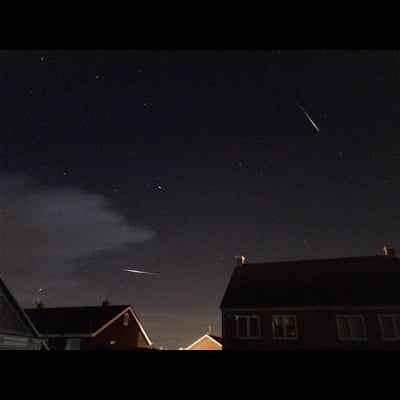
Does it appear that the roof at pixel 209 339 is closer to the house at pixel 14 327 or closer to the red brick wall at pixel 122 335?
the red brick wall at pixel 122 335

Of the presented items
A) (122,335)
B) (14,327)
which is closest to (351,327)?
(14,327)

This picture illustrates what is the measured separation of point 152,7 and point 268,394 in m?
1.74

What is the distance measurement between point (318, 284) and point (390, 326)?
5416mm

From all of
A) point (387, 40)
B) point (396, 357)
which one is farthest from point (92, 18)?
point (396, 357)

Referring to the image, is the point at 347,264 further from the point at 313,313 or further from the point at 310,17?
the point at 310,17

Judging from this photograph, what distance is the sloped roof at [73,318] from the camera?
91.5 feet

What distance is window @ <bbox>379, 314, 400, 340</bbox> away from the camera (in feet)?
69.1

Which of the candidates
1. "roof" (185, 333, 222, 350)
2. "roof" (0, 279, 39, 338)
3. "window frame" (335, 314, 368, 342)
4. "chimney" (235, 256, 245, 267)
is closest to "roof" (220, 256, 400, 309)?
"window frame" (335, 314, 368, 342)

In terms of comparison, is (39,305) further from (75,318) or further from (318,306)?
(318,306)

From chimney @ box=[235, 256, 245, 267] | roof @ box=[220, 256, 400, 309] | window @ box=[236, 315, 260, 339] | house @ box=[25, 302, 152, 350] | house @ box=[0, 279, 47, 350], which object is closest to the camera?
house @ box=[0, 279, 47, 350]

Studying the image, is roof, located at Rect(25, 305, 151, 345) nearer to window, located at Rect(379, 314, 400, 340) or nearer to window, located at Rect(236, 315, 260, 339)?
window, located at Rect(236, 315, 260, 339)

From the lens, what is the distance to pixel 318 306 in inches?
907

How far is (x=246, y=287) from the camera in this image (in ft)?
89.2

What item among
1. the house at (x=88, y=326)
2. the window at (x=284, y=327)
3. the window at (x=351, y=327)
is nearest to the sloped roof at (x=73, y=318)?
the house at (x=88, y=326)
